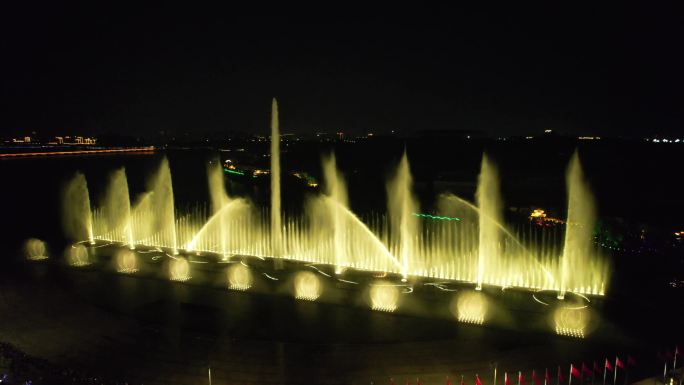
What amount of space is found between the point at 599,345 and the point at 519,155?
50.0 m

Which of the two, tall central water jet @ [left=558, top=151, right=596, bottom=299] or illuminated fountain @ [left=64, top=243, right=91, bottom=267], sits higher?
tall central water jet @ [left=558, top=151, right=596, bottom=299]

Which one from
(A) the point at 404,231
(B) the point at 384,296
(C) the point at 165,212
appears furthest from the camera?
(C) the point at 165,212

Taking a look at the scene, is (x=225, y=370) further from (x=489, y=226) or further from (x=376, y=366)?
(x=489, y=226)

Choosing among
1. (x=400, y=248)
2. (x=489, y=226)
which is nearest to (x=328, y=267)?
(x=400, y=248)

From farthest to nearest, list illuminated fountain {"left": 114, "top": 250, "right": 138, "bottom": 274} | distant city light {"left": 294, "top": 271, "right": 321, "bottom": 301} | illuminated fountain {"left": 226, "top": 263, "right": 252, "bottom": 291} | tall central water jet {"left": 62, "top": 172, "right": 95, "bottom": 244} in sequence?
1. tall central water jet {"left": 62, "top": 172, "right": 95, "bottom": 244}
2. illuminated fountain {"left": 114, "top": 250, "right": 138, "bottom": 274}
3. illuminated fountain {"left": 226, "top": 263, "right": 252, "bottom": 291}
4. distant city light {"left": 294, "top": 271, "right": 321, "bottom": 301}

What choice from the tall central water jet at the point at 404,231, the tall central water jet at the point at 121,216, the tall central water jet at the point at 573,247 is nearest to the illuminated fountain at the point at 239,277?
the tall central water jet at the point at 404,231

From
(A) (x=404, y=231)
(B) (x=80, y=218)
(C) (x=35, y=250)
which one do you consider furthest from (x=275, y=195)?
(B) (x=80, y=218)

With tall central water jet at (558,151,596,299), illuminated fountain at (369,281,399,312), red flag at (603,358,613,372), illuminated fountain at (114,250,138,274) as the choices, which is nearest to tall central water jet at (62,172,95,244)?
illuminated fountain at (114,250,138,274)

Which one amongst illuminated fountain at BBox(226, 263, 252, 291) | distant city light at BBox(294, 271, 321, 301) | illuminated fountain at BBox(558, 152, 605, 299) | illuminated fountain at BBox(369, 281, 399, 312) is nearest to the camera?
illuminated fountain at BBox(369, 281, 399, 312)

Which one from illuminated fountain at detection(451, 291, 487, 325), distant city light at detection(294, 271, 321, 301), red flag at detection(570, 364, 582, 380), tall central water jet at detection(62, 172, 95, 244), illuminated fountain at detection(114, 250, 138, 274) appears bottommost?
red flag at detection(570, 364, 582, 380)

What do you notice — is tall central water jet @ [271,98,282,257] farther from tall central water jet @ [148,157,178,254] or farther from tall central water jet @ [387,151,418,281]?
tall central water jet @ [148,157,178,254]

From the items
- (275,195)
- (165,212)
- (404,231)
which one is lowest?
(404,231)

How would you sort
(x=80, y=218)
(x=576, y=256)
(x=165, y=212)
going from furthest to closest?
(x=80, y=218) → (x=165, y=212) → (x=576, y=256)

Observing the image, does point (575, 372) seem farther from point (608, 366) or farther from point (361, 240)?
point (361, 240)
